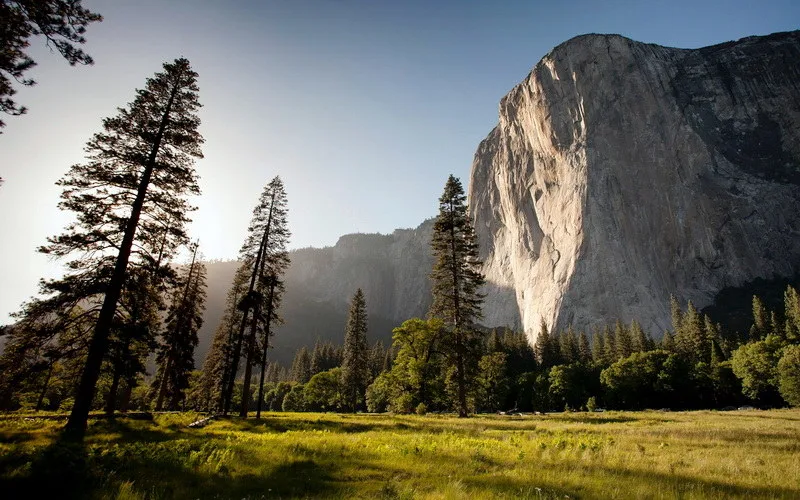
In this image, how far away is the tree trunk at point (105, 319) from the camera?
13461 mm

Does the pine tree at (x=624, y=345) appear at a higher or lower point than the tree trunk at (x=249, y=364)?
higher

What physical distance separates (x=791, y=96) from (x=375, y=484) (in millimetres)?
202543

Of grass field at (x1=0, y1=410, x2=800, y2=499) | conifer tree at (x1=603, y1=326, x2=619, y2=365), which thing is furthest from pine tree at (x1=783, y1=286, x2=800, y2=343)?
grass field at (x1=0, y1=410, x2=800, y2=499)

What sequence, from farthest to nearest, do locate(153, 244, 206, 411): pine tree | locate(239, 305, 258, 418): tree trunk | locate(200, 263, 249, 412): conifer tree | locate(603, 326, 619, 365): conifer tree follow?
locate(603, 326, 619, 365): conifer tree
locate(200, 263, 249, 412): conifer tree
locate(153, 244, 206, 411): pine tree
locate(239, 305, 258, 418): tree trunk

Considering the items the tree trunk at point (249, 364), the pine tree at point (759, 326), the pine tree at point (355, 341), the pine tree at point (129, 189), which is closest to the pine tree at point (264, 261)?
the tree trunk at point (249, 364)

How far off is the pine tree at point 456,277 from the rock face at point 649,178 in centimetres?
10288

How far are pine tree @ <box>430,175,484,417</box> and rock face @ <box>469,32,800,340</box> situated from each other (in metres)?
103

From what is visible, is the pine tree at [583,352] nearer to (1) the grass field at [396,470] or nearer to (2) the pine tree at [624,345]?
(2) the pine tree at [624,345]

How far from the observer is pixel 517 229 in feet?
515

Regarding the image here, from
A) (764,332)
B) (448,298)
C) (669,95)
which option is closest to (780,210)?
(669,95)

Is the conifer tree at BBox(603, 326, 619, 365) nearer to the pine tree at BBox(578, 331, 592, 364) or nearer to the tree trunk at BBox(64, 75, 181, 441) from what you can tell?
the pine tree at BBox(578, 331, 592, 364)

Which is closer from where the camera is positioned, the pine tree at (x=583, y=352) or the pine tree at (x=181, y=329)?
the pine tree at (x=181, y=329)

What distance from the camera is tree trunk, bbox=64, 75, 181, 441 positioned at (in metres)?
13.5

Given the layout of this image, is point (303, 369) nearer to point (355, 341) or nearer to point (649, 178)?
point (355, 341)
